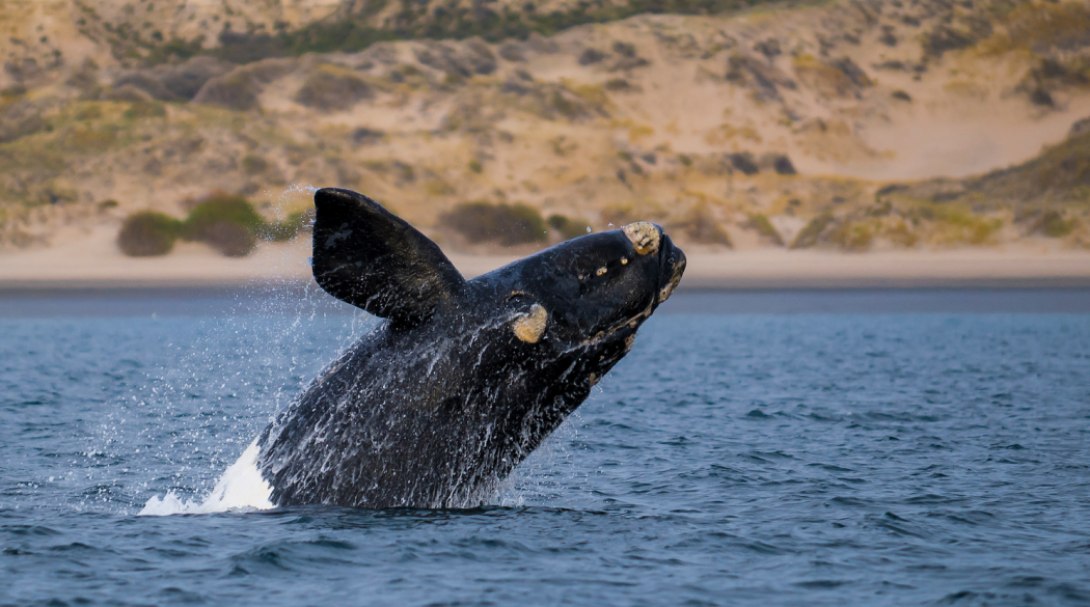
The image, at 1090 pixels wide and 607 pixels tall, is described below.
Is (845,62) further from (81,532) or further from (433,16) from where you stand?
(81,532)

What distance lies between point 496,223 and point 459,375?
68928 millimetres

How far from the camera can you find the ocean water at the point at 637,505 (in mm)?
9031

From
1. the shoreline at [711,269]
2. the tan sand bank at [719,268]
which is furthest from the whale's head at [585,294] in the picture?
the tan sand bank at [719,268]

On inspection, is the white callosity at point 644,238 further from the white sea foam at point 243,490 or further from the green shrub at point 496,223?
the green shrub at point 496,223

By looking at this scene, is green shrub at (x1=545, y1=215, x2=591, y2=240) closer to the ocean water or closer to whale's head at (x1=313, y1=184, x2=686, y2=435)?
the ocean water

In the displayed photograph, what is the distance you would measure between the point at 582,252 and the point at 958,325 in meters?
53.1

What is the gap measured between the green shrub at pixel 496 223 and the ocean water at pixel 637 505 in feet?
155

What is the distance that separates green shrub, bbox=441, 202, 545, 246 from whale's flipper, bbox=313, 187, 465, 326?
219 ft

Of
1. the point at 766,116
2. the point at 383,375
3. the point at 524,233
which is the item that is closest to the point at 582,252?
the point at 383,375

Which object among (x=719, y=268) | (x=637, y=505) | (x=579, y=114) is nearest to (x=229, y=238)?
(x=719, y=268)

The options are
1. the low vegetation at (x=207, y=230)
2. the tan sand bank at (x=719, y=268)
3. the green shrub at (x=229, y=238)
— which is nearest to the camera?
the tan sand bank at (x=719, y=268)

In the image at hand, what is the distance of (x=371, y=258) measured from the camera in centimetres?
848

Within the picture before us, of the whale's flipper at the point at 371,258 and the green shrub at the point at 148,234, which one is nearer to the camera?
the whale's flipper at the point at 371,258

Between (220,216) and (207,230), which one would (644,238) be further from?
(220,216)
